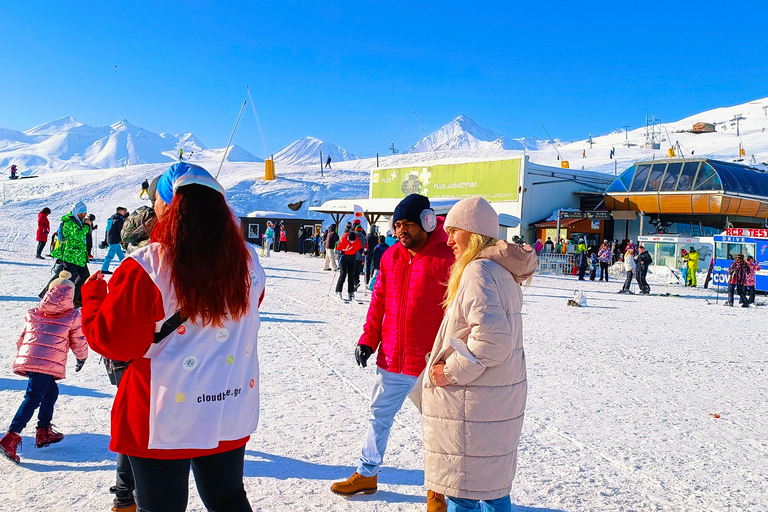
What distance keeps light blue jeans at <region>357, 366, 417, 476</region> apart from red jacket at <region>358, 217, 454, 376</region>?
67 millimetres

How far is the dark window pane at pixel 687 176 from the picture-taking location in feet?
89.6

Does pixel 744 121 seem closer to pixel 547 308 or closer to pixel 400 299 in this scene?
pixel 547 308

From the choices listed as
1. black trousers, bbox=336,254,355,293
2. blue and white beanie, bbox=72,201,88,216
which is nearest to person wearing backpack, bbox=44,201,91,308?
blue and white beanie, bbox=72,201,88,216

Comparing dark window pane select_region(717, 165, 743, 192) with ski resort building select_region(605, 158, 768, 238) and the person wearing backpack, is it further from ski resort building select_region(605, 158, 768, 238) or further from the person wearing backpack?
the person wearing backpack

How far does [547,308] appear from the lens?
11.9 meters

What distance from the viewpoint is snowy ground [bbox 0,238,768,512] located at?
3182 mm

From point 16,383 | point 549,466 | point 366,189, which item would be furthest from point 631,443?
point 366,189

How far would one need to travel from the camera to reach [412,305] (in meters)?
3.24

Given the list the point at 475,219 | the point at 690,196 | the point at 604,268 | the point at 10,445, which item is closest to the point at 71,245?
the point at 10,445

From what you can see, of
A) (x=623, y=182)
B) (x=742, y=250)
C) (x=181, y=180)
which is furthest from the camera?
(x=623, y=182)

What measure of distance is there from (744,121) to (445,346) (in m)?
96.5

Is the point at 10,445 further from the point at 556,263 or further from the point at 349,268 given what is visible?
the point at 556,263

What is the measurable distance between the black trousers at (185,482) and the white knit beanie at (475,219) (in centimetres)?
129

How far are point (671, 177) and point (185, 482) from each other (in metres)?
30.4
